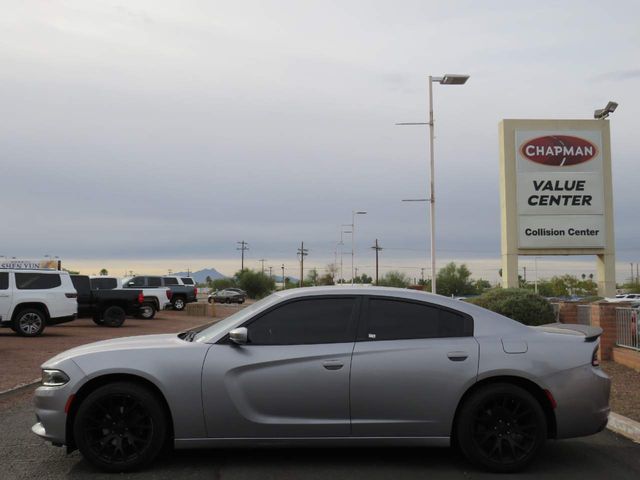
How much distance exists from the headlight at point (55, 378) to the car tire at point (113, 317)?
20.0 metres

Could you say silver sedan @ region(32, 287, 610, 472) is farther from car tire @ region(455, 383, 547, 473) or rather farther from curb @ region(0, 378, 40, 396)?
curb @ region(0, 378, 40, 396)

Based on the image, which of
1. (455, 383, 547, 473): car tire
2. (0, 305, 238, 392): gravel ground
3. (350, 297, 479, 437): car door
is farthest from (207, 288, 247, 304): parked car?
(455, 383, 547, 473): car tire

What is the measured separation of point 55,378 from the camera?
19.4ft

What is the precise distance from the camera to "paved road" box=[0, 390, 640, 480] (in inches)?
227

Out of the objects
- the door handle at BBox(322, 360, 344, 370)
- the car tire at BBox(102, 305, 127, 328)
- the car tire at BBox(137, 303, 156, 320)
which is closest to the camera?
the door handle at BBox(322, 360, 344, 370)

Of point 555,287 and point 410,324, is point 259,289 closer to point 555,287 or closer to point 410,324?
point 555,287

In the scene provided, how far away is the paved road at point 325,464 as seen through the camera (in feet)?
19.0

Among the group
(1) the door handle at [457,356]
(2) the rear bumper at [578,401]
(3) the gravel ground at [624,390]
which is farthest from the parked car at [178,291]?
Result: (2) the rear bumper at [578,401]

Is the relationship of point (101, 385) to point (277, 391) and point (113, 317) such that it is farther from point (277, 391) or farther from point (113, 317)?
point (113, 317)

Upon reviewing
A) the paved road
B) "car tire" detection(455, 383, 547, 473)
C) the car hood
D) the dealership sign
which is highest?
the dealership sign

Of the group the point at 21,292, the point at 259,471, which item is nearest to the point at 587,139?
the point at 21,292

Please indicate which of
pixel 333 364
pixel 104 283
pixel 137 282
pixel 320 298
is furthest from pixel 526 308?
pixel 137 282

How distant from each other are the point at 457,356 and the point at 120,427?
290 cm

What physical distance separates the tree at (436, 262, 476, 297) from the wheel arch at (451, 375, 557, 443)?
65.1m
